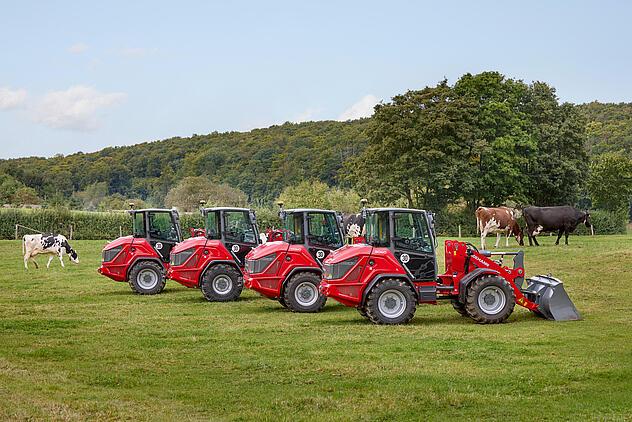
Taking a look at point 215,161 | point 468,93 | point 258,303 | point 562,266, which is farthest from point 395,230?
point 215,161

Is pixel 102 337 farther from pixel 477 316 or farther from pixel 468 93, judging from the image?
pixel 468 93

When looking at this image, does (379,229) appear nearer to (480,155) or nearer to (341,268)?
(341,268)

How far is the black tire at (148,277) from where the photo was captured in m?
22.7

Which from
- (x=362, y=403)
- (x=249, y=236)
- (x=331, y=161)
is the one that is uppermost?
(x=331, y=161)

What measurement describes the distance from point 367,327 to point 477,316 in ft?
6.46

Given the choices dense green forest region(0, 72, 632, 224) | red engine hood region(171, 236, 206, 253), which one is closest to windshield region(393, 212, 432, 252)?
red engine hood region(171, 236, 206, 253)

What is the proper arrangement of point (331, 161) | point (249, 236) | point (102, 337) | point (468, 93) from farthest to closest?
point (331, 161) → point (468, 93) → point (249, 236) → point (102, 337)

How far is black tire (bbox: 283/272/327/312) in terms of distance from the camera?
18016 millimetres

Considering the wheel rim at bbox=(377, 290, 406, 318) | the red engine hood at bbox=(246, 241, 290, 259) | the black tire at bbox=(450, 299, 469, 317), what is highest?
the red engine hood at bbox=(246, 241, 290, 259)

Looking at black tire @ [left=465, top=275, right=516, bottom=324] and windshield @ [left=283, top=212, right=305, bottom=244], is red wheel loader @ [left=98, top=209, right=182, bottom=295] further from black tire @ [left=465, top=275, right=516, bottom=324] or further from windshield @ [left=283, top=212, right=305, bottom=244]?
black tire @ [left=465, top=275, right=516, bottom=324]

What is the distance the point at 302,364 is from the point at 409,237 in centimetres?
516

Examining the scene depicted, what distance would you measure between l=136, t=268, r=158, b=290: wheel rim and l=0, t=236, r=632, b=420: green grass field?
281cm

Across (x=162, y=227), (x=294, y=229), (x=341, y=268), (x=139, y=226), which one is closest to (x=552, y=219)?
(x=162, y=227)

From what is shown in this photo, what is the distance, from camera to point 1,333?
15.1m
